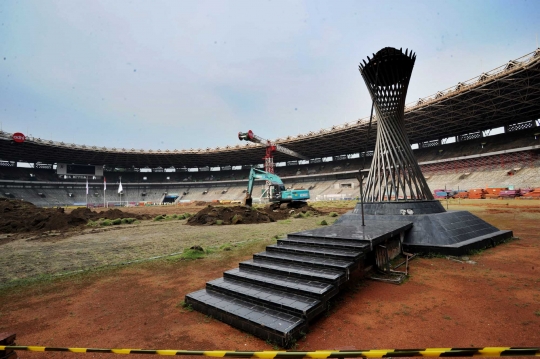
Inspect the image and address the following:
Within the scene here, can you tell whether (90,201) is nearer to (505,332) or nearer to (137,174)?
(137,174)

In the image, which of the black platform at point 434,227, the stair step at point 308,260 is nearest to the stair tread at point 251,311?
the stair step at point 308,260

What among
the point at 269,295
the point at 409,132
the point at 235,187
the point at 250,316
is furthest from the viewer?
the point at 235,187

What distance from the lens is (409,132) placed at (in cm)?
4578

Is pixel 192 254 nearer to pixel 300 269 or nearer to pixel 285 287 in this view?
pixel 300 269

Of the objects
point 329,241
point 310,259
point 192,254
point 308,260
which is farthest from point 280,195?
point 308,260

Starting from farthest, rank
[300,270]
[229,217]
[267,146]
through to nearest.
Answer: [267,146] → [229,217] → [300,270]

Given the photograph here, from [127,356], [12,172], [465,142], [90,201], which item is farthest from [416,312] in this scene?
[12,172]

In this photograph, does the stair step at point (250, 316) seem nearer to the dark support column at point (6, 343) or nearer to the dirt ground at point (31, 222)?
the dark support column at point (6, 343)

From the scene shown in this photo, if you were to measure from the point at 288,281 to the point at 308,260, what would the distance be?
0.86m

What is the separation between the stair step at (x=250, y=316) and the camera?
147 inches

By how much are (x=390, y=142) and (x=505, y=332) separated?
29.4 ft

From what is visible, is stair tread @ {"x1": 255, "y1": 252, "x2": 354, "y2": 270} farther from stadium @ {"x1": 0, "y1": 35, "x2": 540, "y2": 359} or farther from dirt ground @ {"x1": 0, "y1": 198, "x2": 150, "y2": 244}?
dirt ground @ {"x1": 0, "y1": 198, "x2": 150, "y2": 244}

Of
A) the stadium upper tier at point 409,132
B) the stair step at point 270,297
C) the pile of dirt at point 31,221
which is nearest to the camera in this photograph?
the stair step at point 270,297

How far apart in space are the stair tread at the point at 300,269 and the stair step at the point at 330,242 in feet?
3.31
